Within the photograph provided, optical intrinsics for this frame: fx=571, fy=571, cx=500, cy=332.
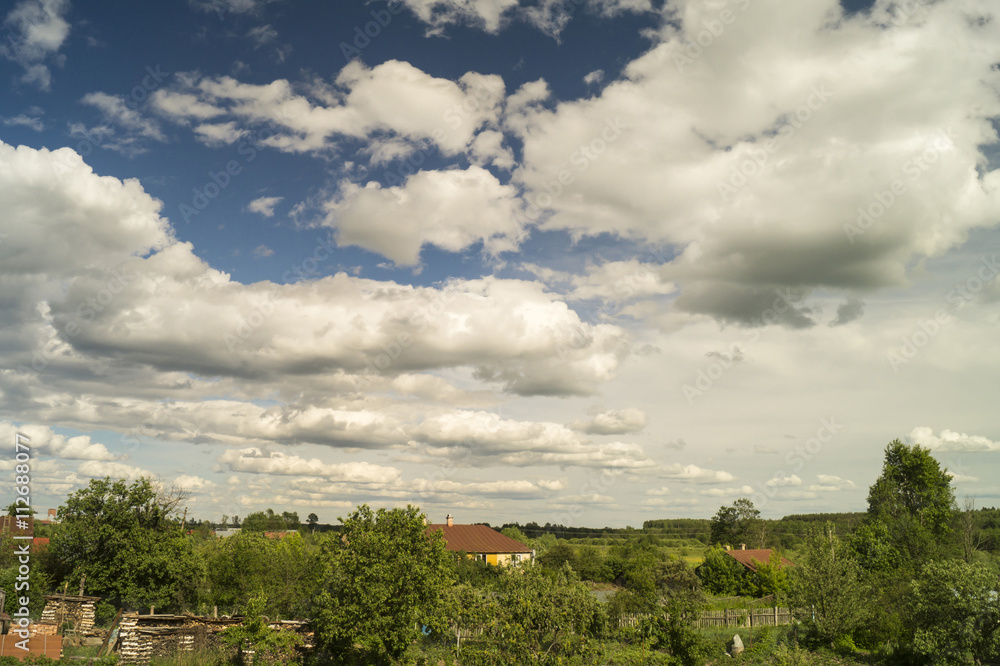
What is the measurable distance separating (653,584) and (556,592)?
125 ft

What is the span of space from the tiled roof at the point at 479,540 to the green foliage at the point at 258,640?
1753 inches

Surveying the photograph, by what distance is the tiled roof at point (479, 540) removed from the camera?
7194 cm

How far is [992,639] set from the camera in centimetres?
2283

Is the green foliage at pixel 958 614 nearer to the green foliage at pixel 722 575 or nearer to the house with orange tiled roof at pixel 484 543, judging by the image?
the green foliage at pixel 722 575

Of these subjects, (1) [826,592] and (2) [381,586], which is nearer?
(2) [381,586]

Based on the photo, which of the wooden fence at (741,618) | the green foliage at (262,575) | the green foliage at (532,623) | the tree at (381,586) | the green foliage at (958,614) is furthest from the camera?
the wooden fence at (741,618)

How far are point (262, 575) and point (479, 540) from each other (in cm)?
4053

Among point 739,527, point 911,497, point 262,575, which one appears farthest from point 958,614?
point 739,527

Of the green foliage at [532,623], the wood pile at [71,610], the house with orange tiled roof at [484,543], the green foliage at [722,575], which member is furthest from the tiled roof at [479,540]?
the green foliage at [532,623]

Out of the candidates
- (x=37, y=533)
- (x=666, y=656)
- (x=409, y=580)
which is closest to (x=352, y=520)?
(x=409, y=580)

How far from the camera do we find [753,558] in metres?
61.2

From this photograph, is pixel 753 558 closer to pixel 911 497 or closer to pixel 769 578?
pixel 769 578

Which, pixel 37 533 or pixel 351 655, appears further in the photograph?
pixel 37 533

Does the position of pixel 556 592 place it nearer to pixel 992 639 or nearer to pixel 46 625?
pixel 992 639
